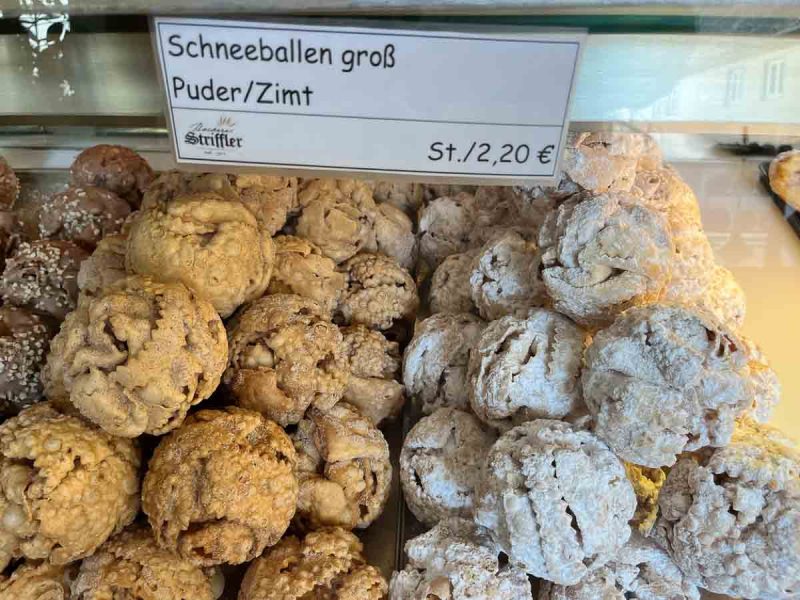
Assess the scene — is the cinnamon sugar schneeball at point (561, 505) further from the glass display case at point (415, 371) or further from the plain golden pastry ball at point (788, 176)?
the plain golden pastry ball at point (788, 176)

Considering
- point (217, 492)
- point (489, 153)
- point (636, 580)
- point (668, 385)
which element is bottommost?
point (636, 580)

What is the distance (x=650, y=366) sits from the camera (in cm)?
103

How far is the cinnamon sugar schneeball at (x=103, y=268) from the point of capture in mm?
1264

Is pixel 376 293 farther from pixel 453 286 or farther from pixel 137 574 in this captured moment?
pixel 137 574

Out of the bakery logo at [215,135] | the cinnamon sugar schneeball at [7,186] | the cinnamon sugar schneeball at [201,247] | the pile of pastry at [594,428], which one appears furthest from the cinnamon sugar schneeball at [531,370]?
the cinnamon sugar schneeball at [7,186]

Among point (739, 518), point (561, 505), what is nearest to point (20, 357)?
point (561, 505)

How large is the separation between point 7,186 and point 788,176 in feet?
6.09

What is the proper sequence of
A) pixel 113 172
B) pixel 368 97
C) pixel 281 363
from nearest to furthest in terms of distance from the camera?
pixel 368 97
pixel 281 363
pixel 113 172

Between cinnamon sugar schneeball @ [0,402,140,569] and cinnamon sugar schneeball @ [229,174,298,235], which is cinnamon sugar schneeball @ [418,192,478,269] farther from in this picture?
cinnamon sugar schneeball @ [0,402,140,569]

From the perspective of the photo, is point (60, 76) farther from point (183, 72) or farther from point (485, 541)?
point (485, 541)

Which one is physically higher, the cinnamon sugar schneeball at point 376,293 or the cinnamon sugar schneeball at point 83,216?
the cinnamon sugar schneeball at point 83,216

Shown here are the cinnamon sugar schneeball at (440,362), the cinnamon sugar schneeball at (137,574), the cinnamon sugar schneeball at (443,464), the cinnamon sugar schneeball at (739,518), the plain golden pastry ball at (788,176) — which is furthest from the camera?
the plain golden pastry ball at (788,176)

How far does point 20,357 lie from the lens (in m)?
1.26

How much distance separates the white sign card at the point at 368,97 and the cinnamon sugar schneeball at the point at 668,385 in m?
0.29
